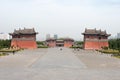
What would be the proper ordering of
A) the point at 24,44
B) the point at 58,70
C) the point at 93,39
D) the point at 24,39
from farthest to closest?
the point at 24,44, the point at 24,39, the point at 93,39, the point at 58,70

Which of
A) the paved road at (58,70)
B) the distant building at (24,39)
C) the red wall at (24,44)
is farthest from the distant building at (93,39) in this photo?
the paved road at (58,70)

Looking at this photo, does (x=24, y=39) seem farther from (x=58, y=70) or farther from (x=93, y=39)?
(x=58, y=70)

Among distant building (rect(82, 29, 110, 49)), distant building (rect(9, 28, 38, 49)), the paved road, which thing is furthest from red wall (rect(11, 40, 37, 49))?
the paved road

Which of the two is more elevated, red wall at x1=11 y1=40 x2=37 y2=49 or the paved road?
red wall at x1=11 y1=40 x2=37 y2=49

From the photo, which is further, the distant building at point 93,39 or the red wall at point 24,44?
the red wall at point 24,44

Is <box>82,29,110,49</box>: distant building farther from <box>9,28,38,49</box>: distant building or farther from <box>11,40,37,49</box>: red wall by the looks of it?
<box>11,40,37,49</box>: red wall

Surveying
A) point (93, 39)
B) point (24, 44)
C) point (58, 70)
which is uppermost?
point (93, 39)

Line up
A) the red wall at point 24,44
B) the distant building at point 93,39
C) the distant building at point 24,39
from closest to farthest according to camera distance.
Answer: the distant building at point 93,39 < the red wall at point 24,44 < the distant building at point 24,39

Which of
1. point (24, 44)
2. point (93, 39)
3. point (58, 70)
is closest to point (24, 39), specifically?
point (24, 44)

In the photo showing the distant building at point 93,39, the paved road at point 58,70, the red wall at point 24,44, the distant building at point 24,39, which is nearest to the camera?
the paved road at point 58,70

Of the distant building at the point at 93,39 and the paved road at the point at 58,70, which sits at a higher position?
the distant building at the point at 93,39

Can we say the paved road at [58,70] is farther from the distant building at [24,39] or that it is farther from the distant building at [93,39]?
the distant building at [24,39]

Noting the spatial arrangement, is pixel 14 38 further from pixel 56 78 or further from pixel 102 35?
pixel 56 78

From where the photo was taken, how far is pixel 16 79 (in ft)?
48.4
